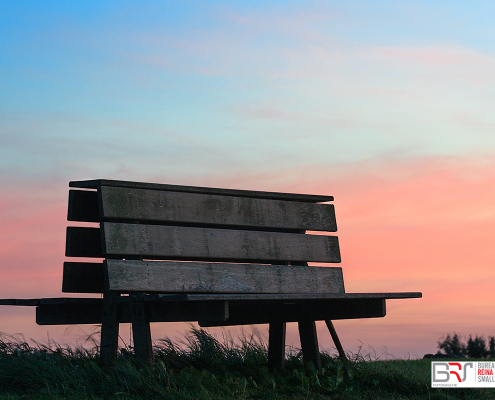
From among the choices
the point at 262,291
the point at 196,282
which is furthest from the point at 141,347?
the point at 262,291

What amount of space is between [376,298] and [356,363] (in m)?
1.16

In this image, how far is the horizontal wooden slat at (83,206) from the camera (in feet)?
18.1

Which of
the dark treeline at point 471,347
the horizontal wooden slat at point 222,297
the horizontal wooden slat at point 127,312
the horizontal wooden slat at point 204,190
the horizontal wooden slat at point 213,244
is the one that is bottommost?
the dark treeline at point 471,347

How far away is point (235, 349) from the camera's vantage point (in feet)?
21.7

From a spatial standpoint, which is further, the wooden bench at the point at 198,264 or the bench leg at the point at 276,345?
the bench leg at the point at 276,345

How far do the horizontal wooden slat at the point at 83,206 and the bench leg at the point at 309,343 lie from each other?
252 cm

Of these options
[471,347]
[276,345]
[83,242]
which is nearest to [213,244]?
[83,242]

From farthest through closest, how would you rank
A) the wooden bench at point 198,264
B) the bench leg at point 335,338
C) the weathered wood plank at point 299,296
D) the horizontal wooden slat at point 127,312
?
the bench leg at point 335,338 < the wooden bench at point 198,264 < the horizontal wooden slat at point 127,312 < the weathered wood plank at point 299,296

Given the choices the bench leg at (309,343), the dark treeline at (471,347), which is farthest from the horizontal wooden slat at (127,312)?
the dark treeline at (471,347)

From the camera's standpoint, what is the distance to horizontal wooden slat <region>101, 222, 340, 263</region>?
5285mm

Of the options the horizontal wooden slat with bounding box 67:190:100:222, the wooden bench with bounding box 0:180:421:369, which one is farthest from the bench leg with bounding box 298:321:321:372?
the horizontal wooden slat with bounding box 67:190:100:222

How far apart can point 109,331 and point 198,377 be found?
3.49 ft

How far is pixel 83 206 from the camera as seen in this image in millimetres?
5574

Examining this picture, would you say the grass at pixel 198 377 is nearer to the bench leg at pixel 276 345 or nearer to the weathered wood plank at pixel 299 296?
the bench leg at pixel 276 345
